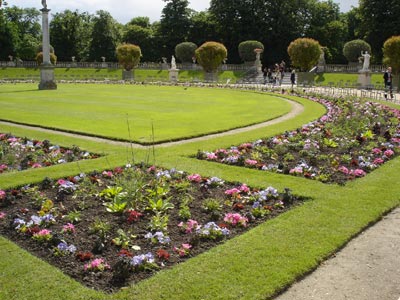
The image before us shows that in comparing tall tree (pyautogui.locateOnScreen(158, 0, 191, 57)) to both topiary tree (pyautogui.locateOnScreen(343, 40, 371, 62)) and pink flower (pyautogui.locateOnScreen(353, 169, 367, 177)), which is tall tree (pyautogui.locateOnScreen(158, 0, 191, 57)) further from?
pink flower (pyautogui.locateOnScreen(353, 169, 367, 177))

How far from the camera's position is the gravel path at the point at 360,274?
16.0 ft

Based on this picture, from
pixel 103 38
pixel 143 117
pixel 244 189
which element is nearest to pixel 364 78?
pixel 143 117

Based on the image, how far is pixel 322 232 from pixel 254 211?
1.15 meters

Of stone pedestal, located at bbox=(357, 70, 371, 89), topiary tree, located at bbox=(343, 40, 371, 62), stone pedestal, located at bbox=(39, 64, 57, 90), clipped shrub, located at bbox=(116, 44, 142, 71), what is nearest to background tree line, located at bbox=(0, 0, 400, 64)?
topiary tree, located at bbox=(343, 40, 371, 62)

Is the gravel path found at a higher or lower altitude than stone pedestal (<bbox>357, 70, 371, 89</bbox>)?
lower

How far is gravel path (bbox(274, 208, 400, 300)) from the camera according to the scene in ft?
16.0

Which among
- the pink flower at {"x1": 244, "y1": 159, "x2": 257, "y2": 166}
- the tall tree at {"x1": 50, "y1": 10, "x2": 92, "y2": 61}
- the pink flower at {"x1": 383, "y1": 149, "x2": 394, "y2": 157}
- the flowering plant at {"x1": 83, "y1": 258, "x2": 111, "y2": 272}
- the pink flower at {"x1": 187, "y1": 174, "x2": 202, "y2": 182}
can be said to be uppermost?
the tall tree at {"x1": 50, "y1": 10, "x2": 92, "y2": 61}

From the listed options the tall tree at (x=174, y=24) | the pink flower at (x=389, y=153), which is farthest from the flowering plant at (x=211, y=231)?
the tall tree at (x=174, y=24)

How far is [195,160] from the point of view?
1078 cm

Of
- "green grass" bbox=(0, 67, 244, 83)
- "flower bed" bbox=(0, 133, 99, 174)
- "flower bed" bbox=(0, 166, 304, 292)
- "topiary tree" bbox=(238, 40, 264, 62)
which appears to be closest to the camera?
"flower bed" bbox=(0, 166, 304, 292)

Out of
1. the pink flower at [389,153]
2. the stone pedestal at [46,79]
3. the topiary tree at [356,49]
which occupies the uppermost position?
the topiary tree at [356,49]

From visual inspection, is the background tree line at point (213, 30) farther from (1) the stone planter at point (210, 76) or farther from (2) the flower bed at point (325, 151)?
(2) the flower bed at point (325, 151)

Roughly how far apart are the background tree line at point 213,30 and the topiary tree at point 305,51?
52.2ft

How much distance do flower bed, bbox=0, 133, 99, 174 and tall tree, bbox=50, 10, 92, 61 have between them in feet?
248
